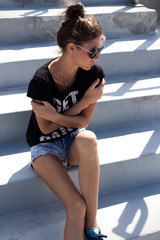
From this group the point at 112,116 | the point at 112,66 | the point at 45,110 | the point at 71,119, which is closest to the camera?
the point at 45,110

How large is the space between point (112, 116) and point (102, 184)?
0.57m

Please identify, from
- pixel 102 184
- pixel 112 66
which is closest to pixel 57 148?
pixel 102 184

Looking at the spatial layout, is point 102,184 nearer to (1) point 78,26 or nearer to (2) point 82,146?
(2) point 82,146

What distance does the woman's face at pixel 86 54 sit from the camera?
1.64 metres

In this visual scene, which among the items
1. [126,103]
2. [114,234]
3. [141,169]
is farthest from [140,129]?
[114,234]

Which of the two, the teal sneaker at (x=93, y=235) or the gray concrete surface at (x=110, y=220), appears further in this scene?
the gray concrete surface at (x=110, y=220)

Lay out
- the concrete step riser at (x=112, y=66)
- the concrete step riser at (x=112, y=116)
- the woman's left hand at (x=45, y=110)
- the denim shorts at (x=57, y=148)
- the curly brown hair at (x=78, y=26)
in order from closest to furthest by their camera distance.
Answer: the curly brown hair at (x=78, y=26)
the woman's left hand at (x=45, y=110)
the denim shorts at (x=57, y=148)
the concrete step riser at (x=112, y=116)
the concrete step riser at (x=112, y=66)

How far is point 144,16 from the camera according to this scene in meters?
3.19

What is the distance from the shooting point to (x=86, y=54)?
5.45 feet

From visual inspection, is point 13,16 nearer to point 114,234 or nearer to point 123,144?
point 123,144

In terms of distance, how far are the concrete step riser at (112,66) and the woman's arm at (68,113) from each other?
2.57 ft

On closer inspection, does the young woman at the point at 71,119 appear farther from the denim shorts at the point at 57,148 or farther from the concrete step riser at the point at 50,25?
the concrete step riser at the point at 50,25

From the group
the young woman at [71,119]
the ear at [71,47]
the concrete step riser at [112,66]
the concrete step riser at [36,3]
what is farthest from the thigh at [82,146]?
the concrete step riser at [36,3]

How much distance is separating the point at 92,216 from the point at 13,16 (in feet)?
6.17
